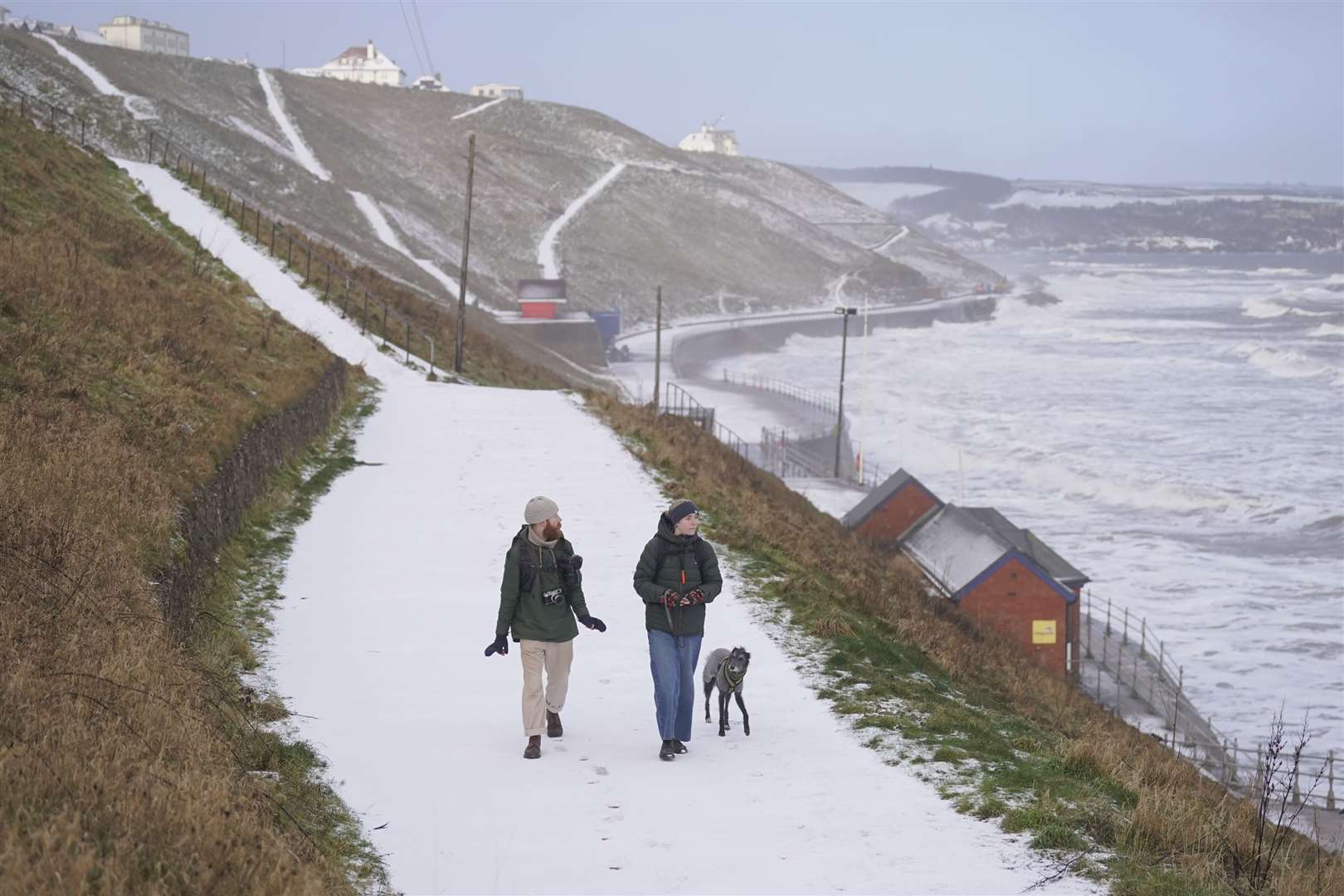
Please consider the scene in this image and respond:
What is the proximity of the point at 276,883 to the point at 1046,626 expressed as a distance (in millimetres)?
24523

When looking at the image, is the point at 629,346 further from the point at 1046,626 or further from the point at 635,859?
the point at 635,859

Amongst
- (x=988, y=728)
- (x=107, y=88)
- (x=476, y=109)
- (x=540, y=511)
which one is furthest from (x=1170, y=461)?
(x=476, y=109)

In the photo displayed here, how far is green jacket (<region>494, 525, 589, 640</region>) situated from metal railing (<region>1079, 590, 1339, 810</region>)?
40.9ft

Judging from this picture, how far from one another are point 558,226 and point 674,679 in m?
131

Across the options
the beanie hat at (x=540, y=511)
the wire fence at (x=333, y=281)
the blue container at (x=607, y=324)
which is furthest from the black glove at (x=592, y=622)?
the blue container at (x=607, y=324)

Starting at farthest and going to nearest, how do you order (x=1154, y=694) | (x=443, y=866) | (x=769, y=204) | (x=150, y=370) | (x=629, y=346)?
(x=769, y=204) → (x=629, y=346) → (x=1154, y=694) → (x=150, y=370) → (x=443, y=866)

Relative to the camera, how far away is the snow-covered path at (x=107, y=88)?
102 meters

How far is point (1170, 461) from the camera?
197 feet

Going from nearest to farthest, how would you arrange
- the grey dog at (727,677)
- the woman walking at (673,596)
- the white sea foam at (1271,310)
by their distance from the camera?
the woman walking at (673,596) < the grey dog at (727,677) < the white sea foam at (1271,310)

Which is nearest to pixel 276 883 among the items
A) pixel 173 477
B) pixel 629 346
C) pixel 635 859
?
pixel 635 859

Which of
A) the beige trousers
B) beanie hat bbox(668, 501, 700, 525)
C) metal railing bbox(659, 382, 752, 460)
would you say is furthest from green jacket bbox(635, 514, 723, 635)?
metal railing bbox(659, 382, 752, 460)

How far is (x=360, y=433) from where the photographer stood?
23.8 meters

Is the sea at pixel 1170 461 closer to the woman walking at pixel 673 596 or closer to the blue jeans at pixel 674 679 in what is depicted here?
the blue jeans at pixel 674 679

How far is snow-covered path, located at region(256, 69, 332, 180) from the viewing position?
122m
